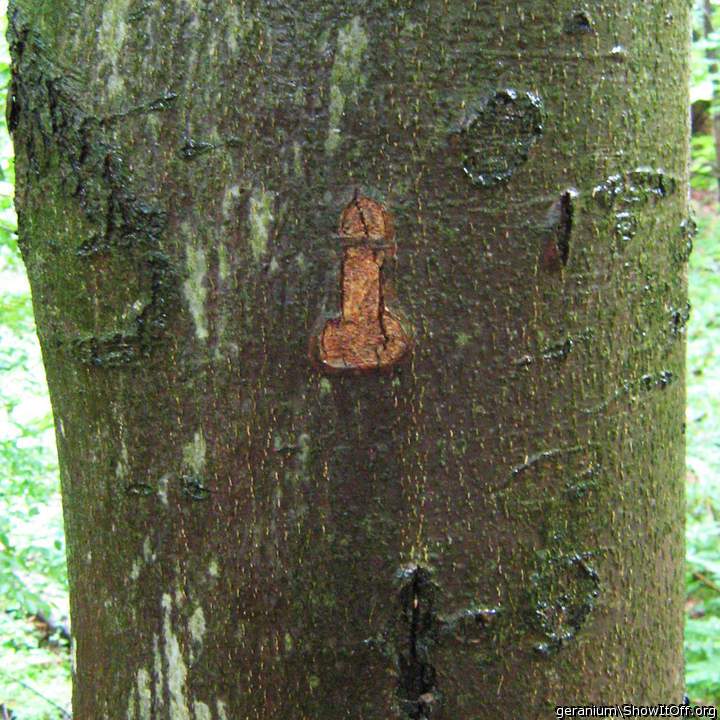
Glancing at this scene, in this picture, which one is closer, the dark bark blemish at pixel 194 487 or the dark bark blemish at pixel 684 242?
the dark bark blemish at pixel 194 487

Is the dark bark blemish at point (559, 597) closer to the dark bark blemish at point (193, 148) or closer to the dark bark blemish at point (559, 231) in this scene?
the dark bark blemish at point (559, 231)

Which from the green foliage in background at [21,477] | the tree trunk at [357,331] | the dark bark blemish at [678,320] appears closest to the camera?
the tree trunk at [357,331]

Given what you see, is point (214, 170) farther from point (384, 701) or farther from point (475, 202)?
point (384, 701)

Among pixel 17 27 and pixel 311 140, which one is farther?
pixel 17 27

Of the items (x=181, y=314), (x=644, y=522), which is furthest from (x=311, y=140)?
(x=644, y=522)

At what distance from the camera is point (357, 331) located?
29.0 inches

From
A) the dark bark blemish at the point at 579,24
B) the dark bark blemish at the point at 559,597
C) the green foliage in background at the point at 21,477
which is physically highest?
the dark bark blemish at the point at 579,24

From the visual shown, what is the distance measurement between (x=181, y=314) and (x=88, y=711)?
47 centimetres

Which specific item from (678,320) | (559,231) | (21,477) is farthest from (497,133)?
(21,477)

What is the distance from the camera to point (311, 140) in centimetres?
72

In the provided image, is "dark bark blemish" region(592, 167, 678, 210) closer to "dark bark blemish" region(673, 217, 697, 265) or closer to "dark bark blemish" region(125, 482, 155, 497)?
"dark bark blemish" region(673, 217, 697, 265)

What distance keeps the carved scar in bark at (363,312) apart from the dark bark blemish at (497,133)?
0.10 metres

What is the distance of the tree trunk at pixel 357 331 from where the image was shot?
0.73m

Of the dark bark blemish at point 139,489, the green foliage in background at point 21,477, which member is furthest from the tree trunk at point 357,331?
the green foliage in background at point 21,477
